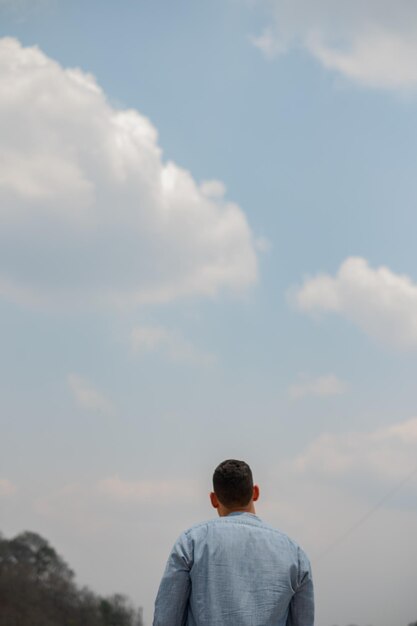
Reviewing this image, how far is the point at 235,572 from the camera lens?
17.7 ft

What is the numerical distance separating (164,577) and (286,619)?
30.1 inches

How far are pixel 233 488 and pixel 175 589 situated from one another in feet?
2.19

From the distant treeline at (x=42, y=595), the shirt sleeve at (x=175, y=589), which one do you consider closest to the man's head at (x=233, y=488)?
the shirt sleeve at (x=175, y=589)

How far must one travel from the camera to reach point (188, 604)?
5.54m

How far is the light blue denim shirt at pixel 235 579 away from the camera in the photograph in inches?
210

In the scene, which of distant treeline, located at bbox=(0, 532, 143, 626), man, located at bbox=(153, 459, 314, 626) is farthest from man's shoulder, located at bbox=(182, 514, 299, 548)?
distant treeline, located at bbox=(0, 532, 143, 626)

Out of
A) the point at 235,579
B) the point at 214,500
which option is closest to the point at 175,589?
the point at 235,579

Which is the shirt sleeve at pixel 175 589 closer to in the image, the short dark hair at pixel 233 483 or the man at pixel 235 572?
the man at pixel 235 572

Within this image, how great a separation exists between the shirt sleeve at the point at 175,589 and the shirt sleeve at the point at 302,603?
0.63 meters

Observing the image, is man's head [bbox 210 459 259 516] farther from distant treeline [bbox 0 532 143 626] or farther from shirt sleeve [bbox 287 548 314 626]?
distant treeline [bbox 0 532 143 626]

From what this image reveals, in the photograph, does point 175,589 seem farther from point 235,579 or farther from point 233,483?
point 233,483

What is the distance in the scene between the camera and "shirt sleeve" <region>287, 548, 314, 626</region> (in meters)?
5.57

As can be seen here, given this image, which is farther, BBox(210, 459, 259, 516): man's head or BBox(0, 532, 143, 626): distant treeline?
BBox(0, 532, 143, 626): distant treeline

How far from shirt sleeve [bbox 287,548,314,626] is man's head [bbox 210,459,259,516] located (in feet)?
1.49
